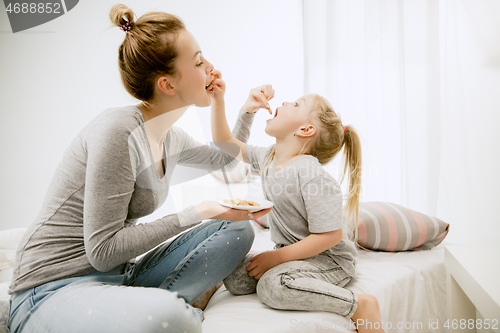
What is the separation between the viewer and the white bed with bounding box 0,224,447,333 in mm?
750

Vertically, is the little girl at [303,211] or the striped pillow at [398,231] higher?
the little girl at [303,211]

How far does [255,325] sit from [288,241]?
345 millimetres

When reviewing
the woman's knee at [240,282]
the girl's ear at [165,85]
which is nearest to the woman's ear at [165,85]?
the girl's ear at [165,85]

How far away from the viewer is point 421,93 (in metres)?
Answer: 1.89

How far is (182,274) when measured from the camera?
2.82 ft

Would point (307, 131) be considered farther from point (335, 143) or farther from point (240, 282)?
point (240, 282)

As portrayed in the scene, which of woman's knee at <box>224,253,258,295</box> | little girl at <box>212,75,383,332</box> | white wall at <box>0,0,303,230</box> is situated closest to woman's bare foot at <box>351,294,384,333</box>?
little girl at <box>212,75,383,332</box>

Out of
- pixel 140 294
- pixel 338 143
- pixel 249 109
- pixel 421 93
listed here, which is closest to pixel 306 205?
pixel 338 143

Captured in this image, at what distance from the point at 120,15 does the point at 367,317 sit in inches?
37.5

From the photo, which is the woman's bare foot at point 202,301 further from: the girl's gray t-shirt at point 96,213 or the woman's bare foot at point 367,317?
the woman's bare foot at point 367,317

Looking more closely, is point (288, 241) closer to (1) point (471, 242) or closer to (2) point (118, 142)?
(2) point (118, 142)

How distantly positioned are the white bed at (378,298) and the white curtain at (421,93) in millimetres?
678

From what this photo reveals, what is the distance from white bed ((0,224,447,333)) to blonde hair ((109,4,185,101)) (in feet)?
1.96

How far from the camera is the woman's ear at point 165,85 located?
0.86 metres
